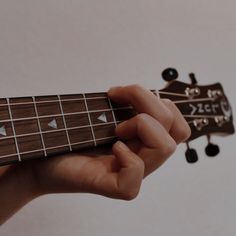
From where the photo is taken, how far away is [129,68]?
2.87 ft

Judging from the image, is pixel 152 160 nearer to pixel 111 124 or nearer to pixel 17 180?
pixel 111 124

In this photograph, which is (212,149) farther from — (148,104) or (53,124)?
(53,124)

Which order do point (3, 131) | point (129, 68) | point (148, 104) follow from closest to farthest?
point (3, 131), point (148, 104), point (129, 68)

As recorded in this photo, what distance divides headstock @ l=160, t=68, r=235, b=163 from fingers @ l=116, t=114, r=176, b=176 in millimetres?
147

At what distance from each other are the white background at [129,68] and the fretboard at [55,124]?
0.17 metres

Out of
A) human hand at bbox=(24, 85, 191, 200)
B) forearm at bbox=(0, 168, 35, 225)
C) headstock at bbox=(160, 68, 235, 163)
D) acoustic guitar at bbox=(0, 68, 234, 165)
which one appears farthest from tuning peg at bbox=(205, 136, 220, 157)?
forearm at bbox=(0, 168, 35, 225)

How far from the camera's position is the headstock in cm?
72

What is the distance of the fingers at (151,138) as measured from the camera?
55cm

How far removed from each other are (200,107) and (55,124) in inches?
13.0

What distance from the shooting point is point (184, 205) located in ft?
3.10

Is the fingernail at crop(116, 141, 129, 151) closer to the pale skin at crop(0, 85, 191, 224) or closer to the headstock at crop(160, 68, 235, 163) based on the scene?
the pale skin at crop(0, 85, 191, 224)

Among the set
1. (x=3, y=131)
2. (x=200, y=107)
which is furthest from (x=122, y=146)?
(x=200, y=107)

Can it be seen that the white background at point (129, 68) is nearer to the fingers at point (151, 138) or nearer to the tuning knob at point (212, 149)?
the tuning knob at point (212, 149)

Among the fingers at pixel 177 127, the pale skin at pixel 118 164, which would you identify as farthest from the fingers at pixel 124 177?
the fingers at pixel 177 127
